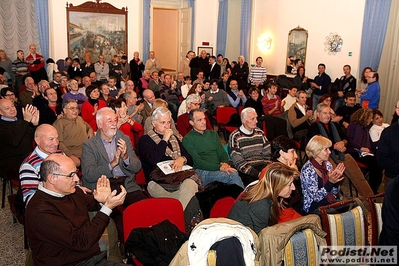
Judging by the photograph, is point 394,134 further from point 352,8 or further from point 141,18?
point 141,18

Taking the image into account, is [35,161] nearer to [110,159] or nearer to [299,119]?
[110,159]

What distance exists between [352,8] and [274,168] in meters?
9.28

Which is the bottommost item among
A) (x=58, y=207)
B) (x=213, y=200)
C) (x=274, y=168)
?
(x=213, y=200)

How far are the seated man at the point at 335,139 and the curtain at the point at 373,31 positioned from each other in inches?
219

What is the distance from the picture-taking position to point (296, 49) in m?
12.4

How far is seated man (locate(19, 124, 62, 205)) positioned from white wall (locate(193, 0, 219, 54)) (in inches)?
473

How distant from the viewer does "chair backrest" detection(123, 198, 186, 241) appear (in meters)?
2.98

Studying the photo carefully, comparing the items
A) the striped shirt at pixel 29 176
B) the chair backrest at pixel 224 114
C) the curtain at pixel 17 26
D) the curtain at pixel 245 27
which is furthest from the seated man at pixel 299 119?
the curtain at pixel 17 26

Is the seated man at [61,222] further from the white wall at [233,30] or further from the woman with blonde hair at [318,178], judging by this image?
the white wall at [233,30]

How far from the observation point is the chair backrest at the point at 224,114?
7.79 metres

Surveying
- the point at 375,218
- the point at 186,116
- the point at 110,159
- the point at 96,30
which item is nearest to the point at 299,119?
the point at 186,116

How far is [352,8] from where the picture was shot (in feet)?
35.0

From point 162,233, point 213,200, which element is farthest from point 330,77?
point 162,233

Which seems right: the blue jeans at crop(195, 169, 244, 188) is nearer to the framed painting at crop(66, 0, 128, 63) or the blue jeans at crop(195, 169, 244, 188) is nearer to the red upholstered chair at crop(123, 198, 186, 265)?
the red upholstered chair at crop(123, 198, 186, 265)
